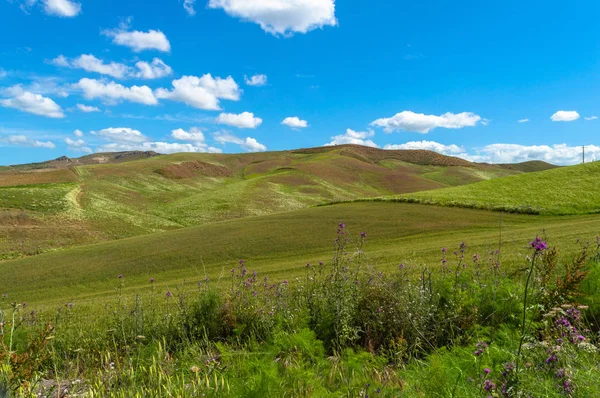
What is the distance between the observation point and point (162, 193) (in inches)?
2943

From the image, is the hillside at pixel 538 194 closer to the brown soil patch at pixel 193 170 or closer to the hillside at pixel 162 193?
the hillside at pixel 162 193

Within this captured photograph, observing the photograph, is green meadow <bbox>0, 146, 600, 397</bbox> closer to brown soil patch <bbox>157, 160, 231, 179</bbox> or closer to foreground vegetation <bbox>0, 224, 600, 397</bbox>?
foreground vegetation <bbox>0, 224, 600, 397</bbox>

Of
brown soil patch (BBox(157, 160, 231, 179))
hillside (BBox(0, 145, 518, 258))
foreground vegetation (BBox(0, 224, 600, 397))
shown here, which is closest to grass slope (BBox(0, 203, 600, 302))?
foreground vegetation (BBox(0, 224, 600, 397))

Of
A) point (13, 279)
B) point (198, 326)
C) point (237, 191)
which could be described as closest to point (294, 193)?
point (237, 191)

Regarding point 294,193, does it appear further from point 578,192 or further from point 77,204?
point 578,192

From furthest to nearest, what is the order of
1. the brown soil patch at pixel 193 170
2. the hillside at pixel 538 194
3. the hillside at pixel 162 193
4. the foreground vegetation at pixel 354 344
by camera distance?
the brown soil patch at pixel 193 170 < the hillside at pixel 162 193 < the hillside at pixel 538 194 < the foreground vegetation at pixel 354 344

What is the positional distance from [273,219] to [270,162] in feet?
288

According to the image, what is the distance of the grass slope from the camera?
2103cm

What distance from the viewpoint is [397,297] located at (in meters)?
6.09

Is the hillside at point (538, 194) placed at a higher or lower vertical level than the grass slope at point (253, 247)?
higher

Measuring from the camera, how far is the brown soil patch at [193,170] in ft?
304

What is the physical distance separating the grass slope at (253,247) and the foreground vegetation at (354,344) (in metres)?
10.1

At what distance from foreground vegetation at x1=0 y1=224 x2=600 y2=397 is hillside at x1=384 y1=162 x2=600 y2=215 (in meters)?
27.2

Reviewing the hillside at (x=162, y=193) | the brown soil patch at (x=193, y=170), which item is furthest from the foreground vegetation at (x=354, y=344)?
the brown soil patch at (x=193, y=170)
